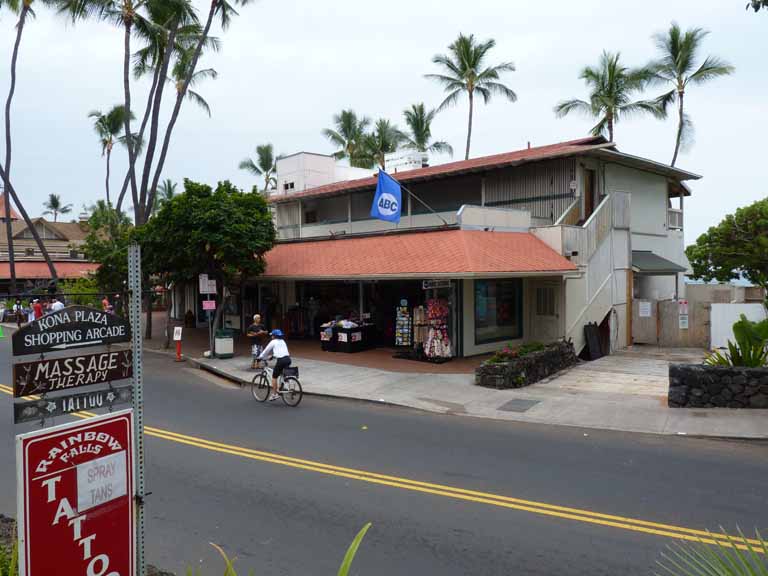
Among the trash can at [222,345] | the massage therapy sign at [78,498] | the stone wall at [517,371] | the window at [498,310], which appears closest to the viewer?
the massage therapy sign at [78,498]

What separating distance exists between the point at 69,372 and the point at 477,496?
4792 millimetres

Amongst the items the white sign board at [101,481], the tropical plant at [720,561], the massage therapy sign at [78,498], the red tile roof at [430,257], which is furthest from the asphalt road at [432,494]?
the red tile roof at [430,257]

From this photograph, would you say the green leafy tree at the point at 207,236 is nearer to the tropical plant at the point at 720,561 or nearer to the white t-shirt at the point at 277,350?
the white t-shirt at the point at 277,350

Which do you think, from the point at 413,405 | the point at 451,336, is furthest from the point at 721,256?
the point at 413,405

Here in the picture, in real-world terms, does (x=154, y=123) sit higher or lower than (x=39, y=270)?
higher

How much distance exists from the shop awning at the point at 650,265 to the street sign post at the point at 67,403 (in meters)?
20.1

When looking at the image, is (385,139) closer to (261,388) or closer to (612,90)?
(612,90)

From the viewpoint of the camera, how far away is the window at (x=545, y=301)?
19109 millimetres

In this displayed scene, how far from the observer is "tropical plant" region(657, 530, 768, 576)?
252 cm

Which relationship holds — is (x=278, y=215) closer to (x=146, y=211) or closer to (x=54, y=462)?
(x=146, y=211)

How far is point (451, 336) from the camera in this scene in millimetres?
18047

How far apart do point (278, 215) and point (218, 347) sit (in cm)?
1204

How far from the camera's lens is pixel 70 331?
393 cm

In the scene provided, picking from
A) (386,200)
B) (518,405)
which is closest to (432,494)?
(518,405)
